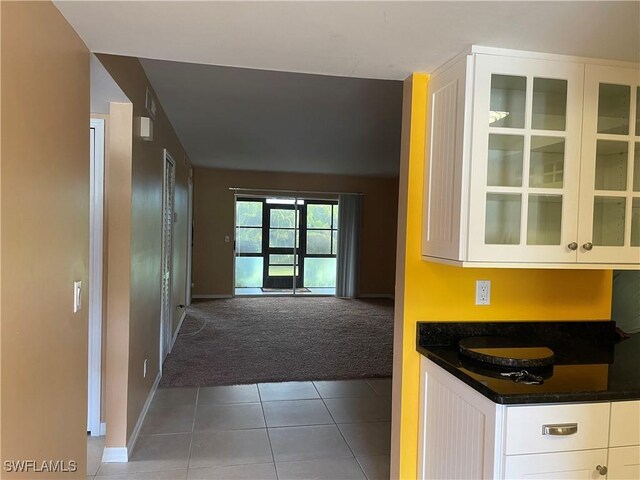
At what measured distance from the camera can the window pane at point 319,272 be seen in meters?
8.50

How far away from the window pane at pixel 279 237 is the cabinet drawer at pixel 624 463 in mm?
7008

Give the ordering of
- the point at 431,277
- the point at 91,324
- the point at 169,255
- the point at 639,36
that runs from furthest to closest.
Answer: the point at 169,255, the point at 91,324, the point at 431,277, the point at 639,36

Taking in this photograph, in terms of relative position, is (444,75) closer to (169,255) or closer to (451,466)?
(451,466)

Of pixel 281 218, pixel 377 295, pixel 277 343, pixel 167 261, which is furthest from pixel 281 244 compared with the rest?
pixel 167 261

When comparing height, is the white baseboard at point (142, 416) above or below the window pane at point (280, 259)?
below

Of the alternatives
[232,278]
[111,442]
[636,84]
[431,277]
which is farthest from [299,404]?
[232,278]

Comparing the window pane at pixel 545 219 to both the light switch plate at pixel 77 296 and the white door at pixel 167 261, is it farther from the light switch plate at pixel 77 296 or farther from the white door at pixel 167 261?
the white door at pixel 167 261

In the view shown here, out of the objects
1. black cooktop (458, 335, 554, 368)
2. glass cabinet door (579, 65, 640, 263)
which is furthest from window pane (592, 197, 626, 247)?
black cooktop (458, 335, 554, 368)

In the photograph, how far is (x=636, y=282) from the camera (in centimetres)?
237

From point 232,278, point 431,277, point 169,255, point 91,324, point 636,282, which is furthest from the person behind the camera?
point 232,278

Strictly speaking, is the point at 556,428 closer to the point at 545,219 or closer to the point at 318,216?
the point at 545,219

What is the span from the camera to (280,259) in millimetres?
8297

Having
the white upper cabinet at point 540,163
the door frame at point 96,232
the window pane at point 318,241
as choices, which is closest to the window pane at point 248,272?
the window pane at point 318,241

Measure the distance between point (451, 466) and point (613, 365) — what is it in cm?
80
